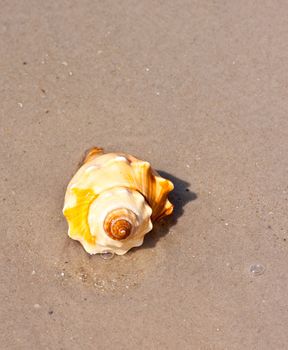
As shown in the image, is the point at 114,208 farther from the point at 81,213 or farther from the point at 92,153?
the point at 92,153

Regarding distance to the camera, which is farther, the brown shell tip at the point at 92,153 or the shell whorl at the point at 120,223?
the brown shell tip at the point at 92,153

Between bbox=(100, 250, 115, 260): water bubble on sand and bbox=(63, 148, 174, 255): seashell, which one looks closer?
bbox=(63, 148, 174, 255): seashell

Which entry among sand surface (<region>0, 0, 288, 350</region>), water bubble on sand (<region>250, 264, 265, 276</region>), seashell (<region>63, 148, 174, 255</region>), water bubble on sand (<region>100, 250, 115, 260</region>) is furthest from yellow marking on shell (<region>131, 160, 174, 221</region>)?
water bubble on sand (<region>250, 264, 265, 276</region>)

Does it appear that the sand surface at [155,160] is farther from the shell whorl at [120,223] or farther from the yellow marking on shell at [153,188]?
the shell whorl at [120,223]

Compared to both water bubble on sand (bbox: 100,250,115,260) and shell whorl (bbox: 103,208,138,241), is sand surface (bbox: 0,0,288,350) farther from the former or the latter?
shell whorl (bbox: 103,208,138,241)

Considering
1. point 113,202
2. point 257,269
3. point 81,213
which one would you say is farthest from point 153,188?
point 257,269

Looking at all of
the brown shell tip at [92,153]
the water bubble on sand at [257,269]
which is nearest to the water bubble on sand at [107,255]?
the brown shell tip at [92,153]
